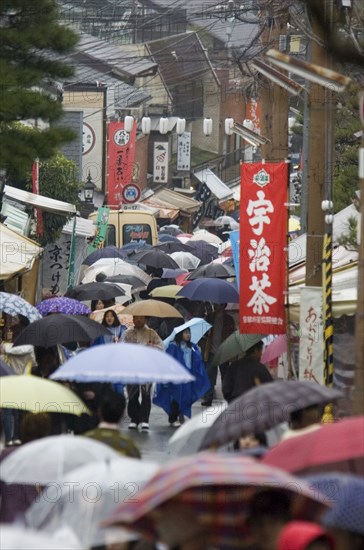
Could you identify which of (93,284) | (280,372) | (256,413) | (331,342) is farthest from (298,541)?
(93,284)

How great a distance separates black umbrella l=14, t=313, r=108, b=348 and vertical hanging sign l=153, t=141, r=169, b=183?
137 feet

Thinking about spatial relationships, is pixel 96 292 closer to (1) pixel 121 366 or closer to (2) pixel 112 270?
(2) pixel 112 270

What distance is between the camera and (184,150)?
59562 mm

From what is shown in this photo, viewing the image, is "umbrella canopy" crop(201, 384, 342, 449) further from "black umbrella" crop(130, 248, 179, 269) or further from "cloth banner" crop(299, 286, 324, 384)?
"black umbrella" crop(130, 248, 179, 269)

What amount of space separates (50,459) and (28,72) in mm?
7315

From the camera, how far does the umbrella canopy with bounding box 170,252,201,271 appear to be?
2862cm

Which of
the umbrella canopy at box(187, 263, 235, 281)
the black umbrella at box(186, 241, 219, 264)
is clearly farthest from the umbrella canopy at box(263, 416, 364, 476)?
the black umbrella at box(186, 241, 219, 264)

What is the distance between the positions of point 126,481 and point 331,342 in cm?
673

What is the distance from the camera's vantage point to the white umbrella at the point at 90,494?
234 inches

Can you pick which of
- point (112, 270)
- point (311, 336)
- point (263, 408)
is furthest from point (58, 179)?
point (263, 408)

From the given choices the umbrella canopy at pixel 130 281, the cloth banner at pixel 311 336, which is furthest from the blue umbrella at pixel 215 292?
the cloth banner at pixel 311 336

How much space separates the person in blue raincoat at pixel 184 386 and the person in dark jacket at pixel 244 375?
2.60 metres

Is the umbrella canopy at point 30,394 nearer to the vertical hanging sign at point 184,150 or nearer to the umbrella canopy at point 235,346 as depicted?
the umbrella canopy at point 235,346

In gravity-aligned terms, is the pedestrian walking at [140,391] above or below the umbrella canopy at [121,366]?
below
